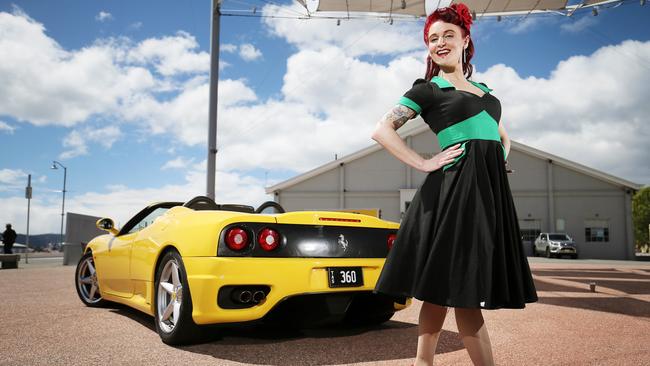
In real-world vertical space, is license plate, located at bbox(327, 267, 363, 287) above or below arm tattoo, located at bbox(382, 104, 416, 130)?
below

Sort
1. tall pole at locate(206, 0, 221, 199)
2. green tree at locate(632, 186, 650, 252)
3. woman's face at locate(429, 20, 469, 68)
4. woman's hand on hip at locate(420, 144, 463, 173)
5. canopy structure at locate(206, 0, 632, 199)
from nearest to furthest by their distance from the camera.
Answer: woman's hand on hip at locate(420, 144, 463, 173) → woman's face at locate(429, 20, 469, 68) → tall pole at locate(206, 0, 221, 199) → canopy structure at locate(206, 0, 632, 199) → green tree at locate(632, 186, 650, 252)

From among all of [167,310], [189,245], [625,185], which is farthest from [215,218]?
[625,185]

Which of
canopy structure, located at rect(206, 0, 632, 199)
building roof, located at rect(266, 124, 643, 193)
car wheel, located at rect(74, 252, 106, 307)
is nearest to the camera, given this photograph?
car wheel, located at rect(74, 252, 106, 307)

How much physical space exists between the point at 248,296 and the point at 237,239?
383 mm

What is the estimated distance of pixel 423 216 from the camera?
7.18ft

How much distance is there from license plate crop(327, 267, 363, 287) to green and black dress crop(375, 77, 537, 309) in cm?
156

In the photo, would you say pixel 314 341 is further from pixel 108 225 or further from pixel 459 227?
pixel 108 225

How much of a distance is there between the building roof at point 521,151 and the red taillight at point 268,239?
85.1ft

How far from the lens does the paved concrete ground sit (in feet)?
11.4

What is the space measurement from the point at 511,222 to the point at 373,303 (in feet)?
6.77

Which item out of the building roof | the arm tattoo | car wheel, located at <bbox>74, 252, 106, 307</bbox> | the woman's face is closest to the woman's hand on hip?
the arm tattoo

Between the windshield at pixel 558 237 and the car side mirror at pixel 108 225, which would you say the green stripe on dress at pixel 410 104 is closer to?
the car side mirror at pixel 108 225

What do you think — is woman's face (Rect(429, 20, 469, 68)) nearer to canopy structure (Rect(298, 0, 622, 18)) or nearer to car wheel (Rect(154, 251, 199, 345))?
car wheel (Rect(154, 251, 199, 345))

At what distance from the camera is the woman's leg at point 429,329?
224 cm
